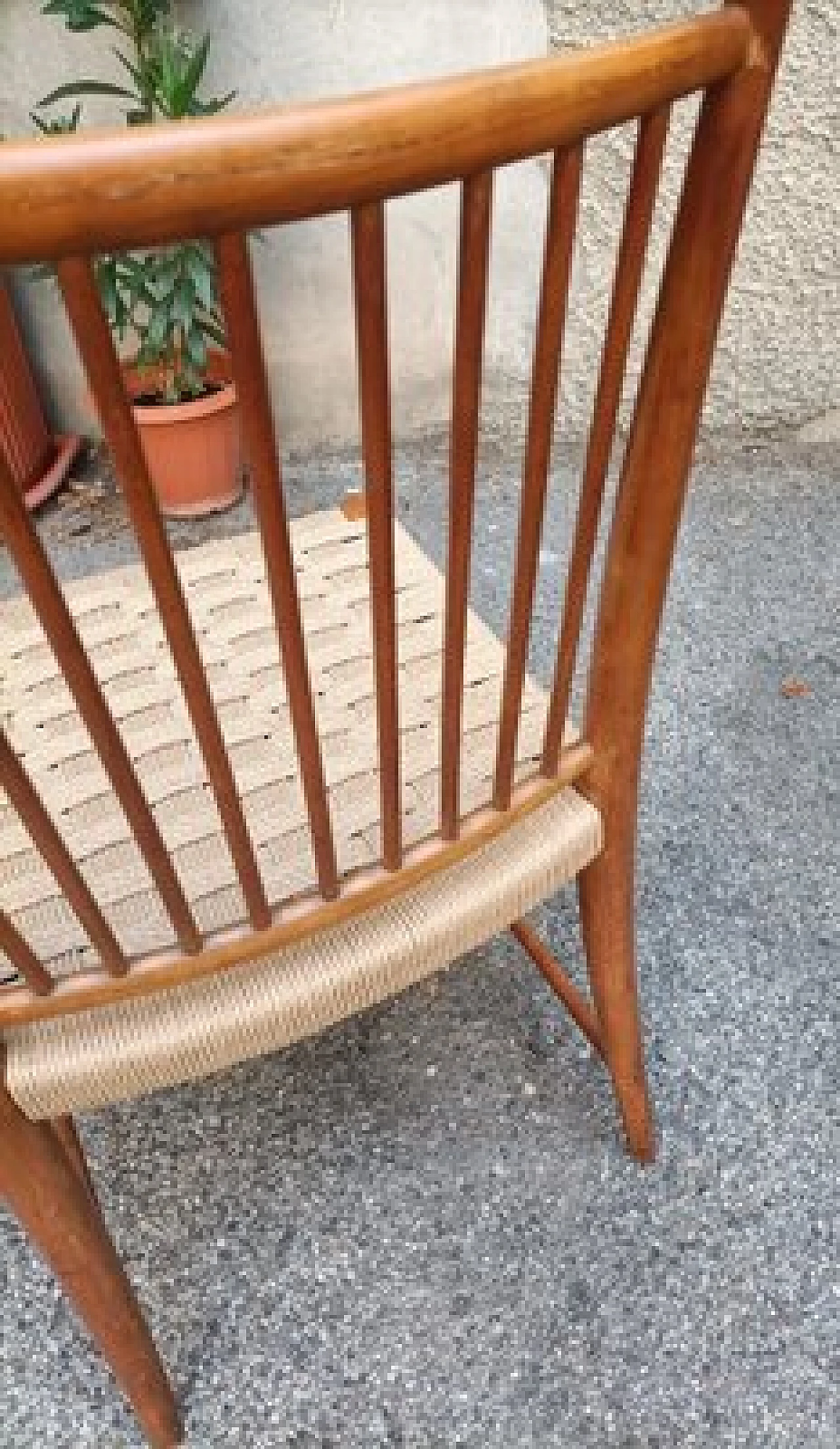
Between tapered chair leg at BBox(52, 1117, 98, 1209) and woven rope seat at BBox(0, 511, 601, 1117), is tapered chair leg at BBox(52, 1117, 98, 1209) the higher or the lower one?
the lower one

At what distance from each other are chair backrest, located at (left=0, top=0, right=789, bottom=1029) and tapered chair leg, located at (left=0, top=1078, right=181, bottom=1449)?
124mm

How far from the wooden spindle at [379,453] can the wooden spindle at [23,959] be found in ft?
0.75

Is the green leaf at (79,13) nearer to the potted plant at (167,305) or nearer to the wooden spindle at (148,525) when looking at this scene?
the potted plant at (167,305)

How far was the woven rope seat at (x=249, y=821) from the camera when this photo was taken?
0.77 metres

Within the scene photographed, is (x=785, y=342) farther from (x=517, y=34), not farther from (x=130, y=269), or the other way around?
(x=130, y=269)

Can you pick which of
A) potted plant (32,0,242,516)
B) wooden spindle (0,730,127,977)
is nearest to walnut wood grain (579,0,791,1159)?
wooden spindle (0,730,127,977)

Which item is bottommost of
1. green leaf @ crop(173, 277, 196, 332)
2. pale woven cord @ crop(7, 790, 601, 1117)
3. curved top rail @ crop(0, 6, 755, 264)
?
green leaf @ crop(173, 277, 196, 332)

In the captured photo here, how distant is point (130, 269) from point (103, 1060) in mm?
1599

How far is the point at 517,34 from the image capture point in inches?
75.5

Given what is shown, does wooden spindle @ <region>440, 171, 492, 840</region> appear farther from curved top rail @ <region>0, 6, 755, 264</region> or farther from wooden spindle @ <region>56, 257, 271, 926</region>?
wooden spindle @ <region>56, 257, 271, 926</region>

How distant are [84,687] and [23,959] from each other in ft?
0.70

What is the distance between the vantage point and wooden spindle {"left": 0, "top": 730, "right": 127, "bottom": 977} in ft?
1.85

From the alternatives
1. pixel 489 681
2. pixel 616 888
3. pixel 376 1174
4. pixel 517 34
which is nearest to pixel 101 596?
pixel 489 681

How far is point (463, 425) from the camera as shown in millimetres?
530
